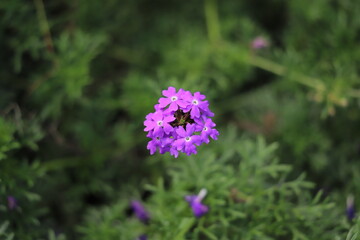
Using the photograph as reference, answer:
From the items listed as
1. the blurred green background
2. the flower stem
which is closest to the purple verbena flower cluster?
the blurred green background

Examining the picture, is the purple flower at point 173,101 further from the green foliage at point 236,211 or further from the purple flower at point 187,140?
the green foliage at point 236,211

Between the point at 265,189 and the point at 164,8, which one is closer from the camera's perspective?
the point at 265,189

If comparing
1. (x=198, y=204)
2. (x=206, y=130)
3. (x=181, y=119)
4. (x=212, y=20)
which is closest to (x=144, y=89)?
(x=212, y=20)

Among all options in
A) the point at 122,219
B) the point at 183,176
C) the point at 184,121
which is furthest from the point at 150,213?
the point at 184,121

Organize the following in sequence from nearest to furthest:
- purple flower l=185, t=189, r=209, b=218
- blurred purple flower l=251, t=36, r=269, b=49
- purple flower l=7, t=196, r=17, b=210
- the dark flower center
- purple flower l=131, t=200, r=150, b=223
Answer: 1. the dark flower center
2. purple flower l=185, t=189, r=209, b=218
3. purple flower l=7, t=196, r=17, b=210
4. purple flower l=131, t=200, r=150, b=223
5. blurred purple flower l=251, t=36, r=269, b=49

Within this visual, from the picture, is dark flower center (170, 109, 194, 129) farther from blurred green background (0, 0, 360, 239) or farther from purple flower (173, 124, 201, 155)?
blurred green background (0, 0, 360, 239)

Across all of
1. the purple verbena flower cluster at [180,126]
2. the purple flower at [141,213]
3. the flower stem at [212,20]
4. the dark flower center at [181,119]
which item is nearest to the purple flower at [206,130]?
the purple verbena flower cluster at [180,126]

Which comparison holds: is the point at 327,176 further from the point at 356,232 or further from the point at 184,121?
the point at 184,121
